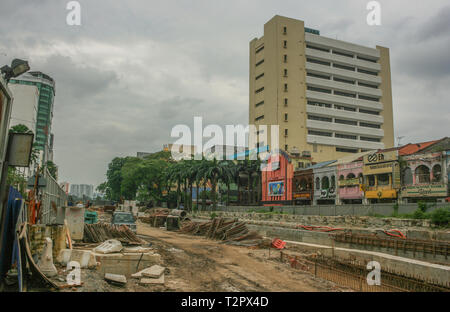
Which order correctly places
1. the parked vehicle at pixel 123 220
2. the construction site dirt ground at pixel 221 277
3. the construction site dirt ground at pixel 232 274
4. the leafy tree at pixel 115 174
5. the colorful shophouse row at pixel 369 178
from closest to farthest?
1. the construction site dirt ground at pixel 221 277
2. the construction site dirt ground at pixel 232 274
3. the parked vehicle at pixel 123 220
4. the colorful shophouse row at pixel 369 178
5. the leafy tree at pixel 115 174

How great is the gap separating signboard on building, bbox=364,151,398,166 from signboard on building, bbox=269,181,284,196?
15.7 metres

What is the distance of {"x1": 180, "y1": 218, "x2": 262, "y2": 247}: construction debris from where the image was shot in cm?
2359

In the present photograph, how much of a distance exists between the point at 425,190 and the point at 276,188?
2456 centimetres

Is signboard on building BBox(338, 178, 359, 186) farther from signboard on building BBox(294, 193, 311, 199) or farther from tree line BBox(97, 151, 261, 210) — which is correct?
tree line BBox(97, 151, 261, 210)

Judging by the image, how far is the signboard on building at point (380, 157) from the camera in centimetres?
3988

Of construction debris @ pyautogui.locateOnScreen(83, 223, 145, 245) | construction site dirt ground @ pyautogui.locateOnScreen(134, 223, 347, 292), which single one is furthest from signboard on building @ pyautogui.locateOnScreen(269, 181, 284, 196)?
construction debris @ pyautogui.locateOnScreen(83, 223, 145, 245)

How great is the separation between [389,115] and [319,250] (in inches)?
3329

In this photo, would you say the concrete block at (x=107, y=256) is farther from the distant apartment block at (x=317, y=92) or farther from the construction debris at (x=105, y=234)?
the distant apartment block at (x=317, y=92)

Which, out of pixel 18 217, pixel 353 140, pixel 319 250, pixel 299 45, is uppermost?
pixel 299 45

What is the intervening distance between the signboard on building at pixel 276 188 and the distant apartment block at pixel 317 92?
974 inches

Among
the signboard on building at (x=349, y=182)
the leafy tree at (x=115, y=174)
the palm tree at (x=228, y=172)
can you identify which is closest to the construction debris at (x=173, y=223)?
the palm tree at (x=228, y=172)

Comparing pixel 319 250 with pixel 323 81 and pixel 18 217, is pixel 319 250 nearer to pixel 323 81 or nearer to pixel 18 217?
pixel 18 217
